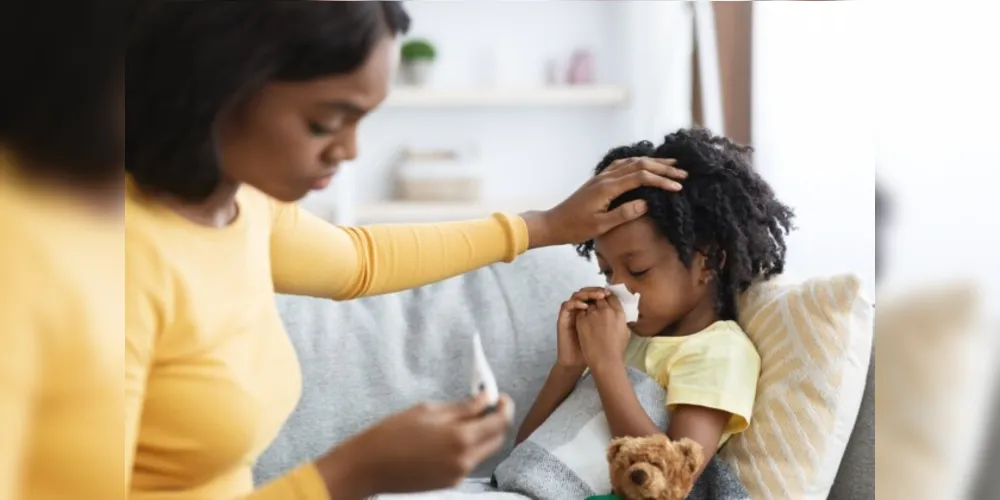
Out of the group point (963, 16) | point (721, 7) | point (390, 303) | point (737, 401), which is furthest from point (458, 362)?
point (963, 16)

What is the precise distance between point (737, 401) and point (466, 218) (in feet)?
0.75

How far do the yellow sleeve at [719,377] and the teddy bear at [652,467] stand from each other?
0.12 ft

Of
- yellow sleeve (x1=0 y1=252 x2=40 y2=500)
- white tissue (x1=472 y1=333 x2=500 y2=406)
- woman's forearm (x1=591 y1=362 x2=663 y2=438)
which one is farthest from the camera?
woman's forearm (x1=591 y1=362 x2=663 y2=438)

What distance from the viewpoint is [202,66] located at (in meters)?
0.47

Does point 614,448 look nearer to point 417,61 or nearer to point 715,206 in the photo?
point 715,206

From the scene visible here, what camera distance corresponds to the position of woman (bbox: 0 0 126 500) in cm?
45

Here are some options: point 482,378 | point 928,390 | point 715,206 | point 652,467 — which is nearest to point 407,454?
point 482,378

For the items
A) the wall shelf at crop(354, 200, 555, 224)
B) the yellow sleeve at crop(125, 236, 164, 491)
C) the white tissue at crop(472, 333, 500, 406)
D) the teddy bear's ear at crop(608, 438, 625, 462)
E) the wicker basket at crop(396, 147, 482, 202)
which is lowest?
the teddy bear's ear at crop(608, 438, 625, 462)

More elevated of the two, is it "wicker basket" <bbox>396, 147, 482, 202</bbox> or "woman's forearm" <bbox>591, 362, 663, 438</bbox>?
"wicker basket" <bbox>396, 147, 482, 202</bbox>

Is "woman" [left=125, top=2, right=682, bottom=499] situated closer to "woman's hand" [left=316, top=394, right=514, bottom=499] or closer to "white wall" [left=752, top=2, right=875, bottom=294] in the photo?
"woman's hand" [left=316, top=394, right=514, bottom=499]

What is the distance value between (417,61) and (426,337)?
0.21 metres

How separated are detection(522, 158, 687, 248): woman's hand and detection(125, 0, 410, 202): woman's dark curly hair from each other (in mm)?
220

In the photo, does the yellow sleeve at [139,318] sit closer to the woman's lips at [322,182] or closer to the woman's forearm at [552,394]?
the woman's lips at [322,182]

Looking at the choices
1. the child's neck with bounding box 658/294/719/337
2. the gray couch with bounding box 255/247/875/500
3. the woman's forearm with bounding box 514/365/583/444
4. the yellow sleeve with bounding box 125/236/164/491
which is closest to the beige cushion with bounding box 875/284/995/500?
the gray couch with bounding box 255/247/875/500
